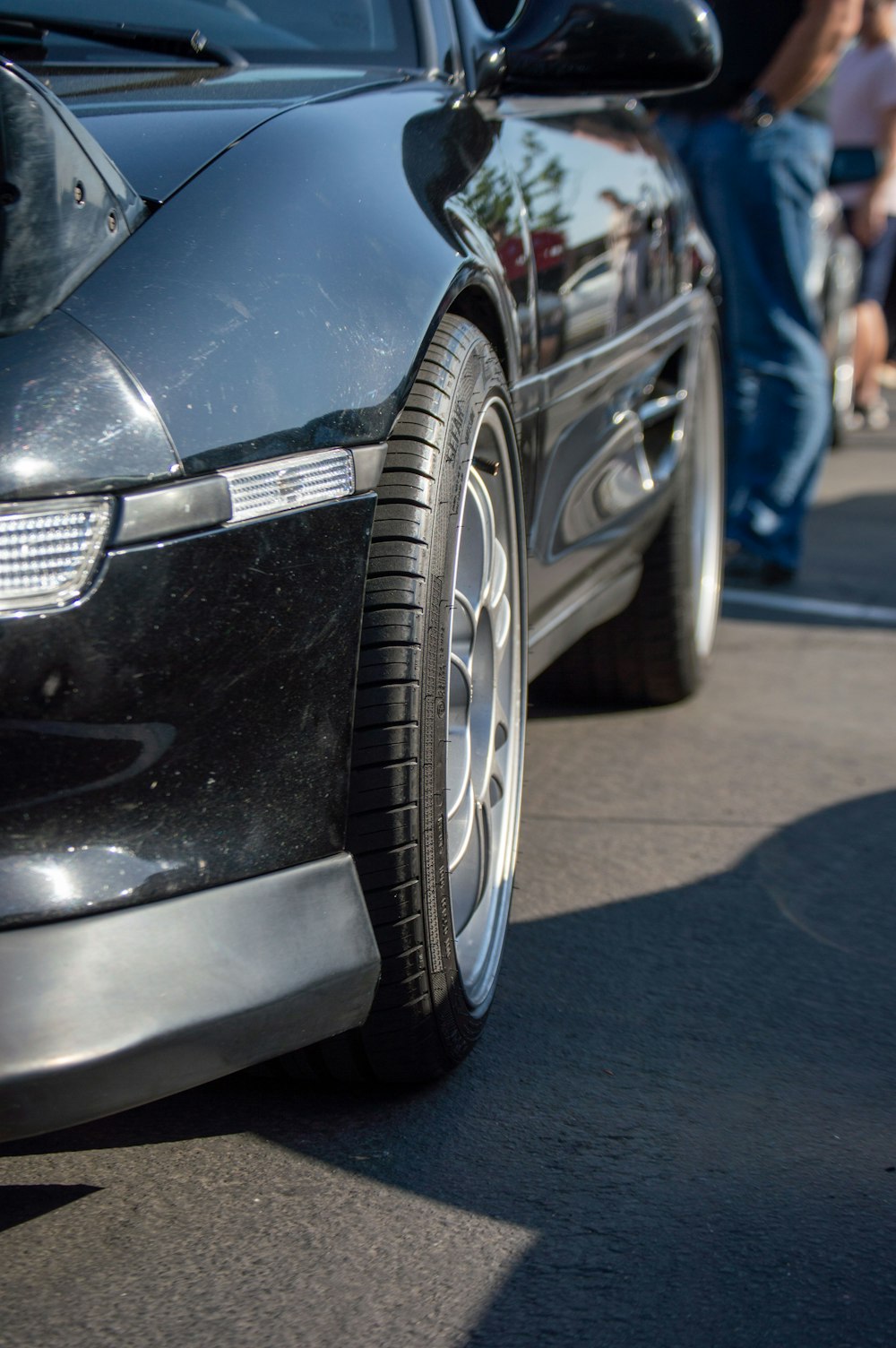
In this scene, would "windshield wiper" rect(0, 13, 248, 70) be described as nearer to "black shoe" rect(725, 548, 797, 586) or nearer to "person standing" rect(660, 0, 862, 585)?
"person standing" rect(660, 0, 862, 585)

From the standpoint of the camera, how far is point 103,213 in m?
1.65

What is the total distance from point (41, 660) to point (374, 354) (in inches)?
21.2

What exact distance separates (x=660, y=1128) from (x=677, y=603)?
1.89m

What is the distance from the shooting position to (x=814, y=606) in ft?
16.9

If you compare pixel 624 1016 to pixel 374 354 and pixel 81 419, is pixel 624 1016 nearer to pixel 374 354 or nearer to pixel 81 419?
pixel 374 354

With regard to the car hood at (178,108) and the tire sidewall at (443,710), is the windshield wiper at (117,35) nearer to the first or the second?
the car hood at (178,108)

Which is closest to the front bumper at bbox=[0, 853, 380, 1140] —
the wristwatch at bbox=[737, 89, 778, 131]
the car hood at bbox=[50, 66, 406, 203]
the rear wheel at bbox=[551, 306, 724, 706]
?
the car hood at bbox=[50, 66, 406, 203]

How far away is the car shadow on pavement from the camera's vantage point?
67.3 inches

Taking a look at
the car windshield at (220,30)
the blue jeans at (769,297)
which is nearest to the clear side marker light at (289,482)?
the car windshield at (220,30)

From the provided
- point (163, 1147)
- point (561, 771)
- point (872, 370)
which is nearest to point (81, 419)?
point (163, 1147)

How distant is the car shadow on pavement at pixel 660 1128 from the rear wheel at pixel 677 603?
1144mm

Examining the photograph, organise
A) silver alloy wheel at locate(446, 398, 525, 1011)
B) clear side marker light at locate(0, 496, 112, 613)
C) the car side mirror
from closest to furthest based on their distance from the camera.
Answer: clear side marker light at locate(0, 496, 112, 613)
silver alloy wheel at locate(446, 398, 525, 1011)
the car side mirror

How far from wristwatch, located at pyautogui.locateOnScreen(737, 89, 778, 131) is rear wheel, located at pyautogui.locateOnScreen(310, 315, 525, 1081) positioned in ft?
10.6

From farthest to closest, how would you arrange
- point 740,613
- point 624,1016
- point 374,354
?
1. point 740,613
2. point 624,1016
3. point 374,354
